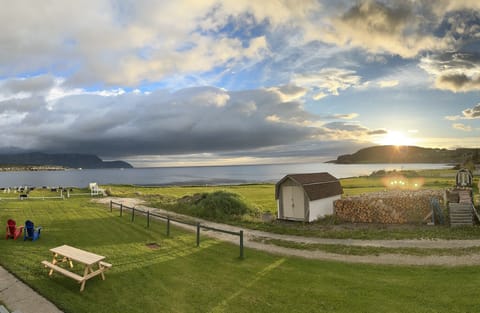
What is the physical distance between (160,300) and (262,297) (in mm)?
3104

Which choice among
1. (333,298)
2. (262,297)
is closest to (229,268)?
(262,297)

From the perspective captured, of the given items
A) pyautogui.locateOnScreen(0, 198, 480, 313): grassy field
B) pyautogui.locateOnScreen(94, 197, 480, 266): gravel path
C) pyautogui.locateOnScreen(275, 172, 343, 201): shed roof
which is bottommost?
pyautogui.locateOnScreen(94, 197, 480, 266): gravel path

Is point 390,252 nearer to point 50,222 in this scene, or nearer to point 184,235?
point 184,235

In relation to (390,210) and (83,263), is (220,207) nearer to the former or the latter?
(390,210)

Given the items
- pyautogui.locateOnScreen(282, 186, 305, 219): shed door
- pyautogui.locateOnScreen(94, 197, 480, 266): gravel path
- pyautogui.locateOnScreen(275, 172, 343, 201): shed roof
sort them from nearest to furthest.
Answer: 1. pyautogui.locateOnScreen(94, 197, 480, 266): gravel path
2. pyautogui.locateOnScreen(275, 172, 343, 201): shed roof
3. pyautogui.locateOnScreen(282, 186, 305, 219): shed door

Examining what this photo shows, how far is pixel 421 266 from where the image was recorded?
1153cm

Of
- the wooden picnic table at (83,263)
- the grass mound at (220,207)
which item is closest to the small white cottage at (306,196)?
the grass mound at (220,207)

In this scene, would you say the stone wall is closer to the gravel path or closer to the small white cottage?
the small white cottage

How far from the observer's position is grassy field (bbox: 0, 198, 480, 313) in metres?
8.52

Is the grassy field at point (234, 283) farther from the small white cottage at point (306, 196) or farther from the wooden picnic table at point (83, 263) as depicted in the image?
the small white cottage at point (306, 196)

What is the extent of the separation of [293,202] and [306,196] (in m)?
1.48

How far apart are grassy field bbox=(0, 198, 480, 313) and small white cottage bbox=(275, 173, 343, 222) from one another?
9.49 metres

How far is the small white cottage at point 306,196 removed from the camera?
74.8 ft

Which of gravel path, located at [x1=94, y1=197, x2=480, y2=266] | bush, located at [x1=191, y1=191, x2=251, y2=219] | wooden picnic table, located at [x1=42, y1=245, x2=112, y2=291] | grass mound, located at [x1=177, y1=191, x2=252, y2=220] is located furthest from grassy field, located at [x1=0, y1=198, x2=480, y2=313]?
bush, located at [x1=191, y1=191, x2=251, y2=219]
